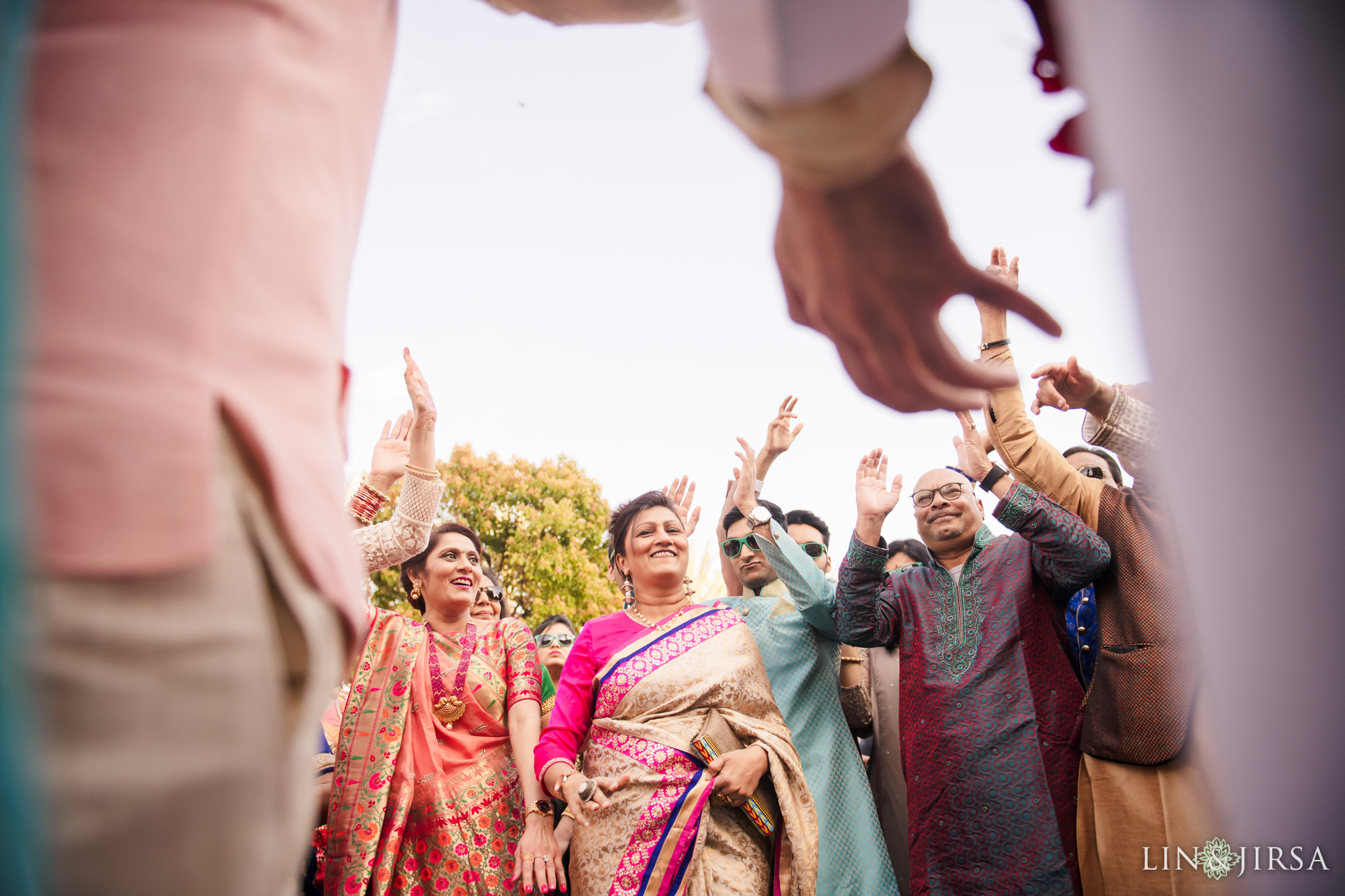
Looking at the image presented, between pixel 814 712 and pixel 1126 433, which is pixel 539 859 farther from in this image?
pixel 1126 433

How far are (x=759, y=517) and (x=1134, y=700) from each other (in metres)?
1.49

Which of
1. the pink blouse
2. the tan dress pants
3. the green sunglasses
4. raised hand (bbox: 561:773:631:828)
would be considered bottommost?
the tan dress pants

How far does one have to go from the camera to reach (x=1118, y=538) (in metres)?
2.88

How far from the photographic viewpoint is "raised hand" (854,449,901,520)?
319 centimetres

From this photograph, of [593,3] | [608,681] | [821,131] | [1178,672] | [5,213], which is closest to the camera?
[5,213]

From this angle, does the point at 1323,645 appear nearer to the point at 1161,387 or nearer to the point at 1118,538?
the point at 1161,387

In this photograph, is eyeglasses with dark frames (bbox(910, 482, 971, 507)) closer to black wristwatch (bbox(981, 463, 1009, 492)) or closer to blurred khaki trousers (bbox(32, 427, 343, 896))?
black wristwatch (bbox(981, 463, 1009, 492))

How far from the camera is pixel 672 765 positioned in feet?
8.63

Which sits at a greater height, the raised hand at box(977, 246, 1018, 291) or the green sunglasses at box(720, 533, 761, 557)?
the raised hand at box(977, 246, 1018, 291)

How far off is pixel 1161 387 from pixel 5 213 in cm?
72

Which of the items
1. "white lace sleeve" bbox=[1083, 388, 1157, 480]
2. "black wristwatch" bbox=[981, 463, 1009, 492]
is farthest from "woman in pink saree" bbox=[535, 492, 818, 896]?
"white lace sleeve" bbox=[1083, 388, 1157, 480]

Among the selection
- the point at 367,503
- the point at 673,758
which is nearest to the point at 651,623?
the point at 673,758

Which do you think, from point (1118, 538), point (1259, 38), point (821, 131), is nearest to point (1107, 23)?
point (1259, 38)

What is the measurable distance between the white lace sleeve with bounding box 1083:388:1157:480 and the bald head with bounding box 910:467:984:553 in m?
0.81
